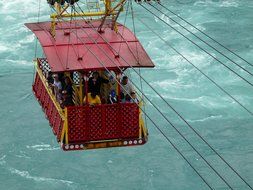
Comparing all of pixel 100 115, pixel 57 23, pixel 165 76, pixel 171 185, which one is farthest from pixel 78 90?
pixel 165 76

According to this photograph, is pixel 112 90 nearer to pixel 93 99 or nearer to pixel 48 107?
pixel 93 99

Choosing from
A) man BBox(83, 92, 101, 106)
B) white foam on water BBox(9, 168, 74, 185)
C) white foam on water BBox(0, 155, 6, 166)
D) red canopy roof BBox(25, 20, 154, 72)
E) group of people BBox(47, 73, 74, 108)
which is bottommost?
white foam on water BBox(9, 168, 74, 185)

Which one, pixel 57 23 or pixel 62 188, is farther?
pixel 62 188

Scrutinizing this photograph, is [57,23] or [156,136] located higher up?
[57,23]

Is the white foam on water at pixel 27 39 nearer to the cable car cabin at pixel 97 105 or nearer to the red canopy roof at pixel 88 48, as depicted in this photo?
the red canopy roof at pixel 88 48

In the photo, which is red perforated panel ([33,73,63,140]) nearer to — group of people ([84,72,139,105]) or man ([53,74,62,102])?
man ([53,74,62,102])

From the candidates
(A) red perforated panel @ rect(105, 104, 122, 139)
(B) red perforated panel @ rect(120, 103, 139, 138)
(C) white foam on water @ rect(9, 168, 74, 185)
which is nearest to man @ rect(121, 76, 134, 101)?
(B) red perforated panel @ rect(120, 103, 139, 138)

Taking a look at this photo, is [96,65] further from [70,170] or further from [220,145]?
[220,145]

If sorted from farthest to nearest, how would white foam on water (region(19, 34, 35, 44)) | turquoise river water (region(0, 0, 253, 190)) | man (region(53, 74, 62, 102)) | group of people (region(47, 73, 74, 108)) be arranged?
1. white foam on water (region(19, 34, 35, 44))
2. turquoise river water (region(0, 0, 253, 190))
3. man (region(53, 74, 62, 102))
4. group of people (region(47, 73, 74, 108))
